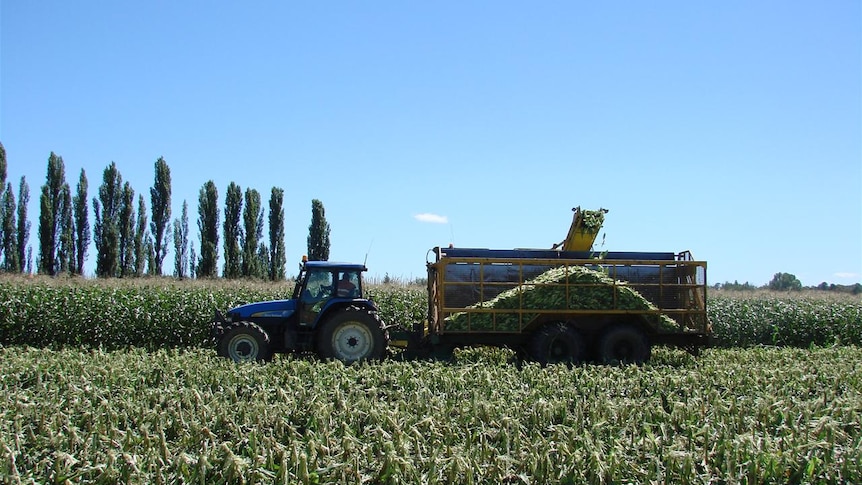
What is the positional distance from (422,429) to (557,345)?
7.23 metres

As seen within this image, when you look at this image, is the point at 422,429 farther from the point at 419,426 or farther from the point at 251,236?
the point at 251,236

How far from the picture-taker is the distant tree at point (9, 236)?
3425 centimetres

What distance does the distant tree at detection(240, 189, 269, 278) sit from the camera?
35.7 meters

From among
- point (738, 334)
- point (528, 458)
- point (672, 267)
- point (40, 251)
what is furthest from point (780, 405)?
point (40, 251)

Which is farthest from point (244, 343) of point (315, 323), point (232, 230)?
point (232, 230)

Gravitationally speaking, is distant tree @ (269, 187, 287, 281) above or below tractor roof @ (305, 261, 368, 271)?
above

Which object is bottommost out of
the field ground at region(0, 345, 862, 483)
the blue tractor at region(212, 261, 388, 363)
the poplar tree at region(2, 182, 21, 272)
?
the field ground at region(0, 345, 862, 483)

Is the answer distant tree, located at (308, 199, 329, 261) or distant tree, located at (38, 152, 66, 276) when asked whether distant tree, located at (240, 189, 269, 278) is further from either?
distant tree, located at (38, 152, 66, 276)

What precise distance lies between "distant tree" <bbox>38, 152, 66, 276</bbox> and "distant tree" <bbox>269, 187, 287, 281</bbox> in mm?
10178

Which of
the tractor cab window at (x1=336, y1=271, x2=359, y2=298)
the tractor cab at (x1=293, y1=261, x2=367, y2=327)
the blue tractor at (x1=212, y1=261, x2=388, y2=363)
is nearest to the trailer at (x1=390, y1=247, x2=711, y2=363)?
the blue tractor at (x1=212, y1=261, x2=388, y2=363)

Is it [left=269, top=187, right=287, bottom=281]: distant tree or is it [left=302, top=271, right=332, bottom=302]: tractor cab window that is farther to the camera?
[left=269, top=187, right=287, bottom=281]: distant tree

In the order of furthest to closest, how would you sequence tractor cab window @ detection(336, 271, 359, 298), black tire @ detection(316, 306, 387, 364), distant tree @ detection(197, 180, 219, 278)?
distant tree @ detection(197, 180, 219, 278), tractor cab window @ detection(336, 271, 359, 298), black tire @ detection(316, 306, 387, 364)

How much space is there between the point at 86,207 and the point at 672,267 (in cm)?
3277

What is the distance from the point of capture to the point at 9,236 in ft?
113
